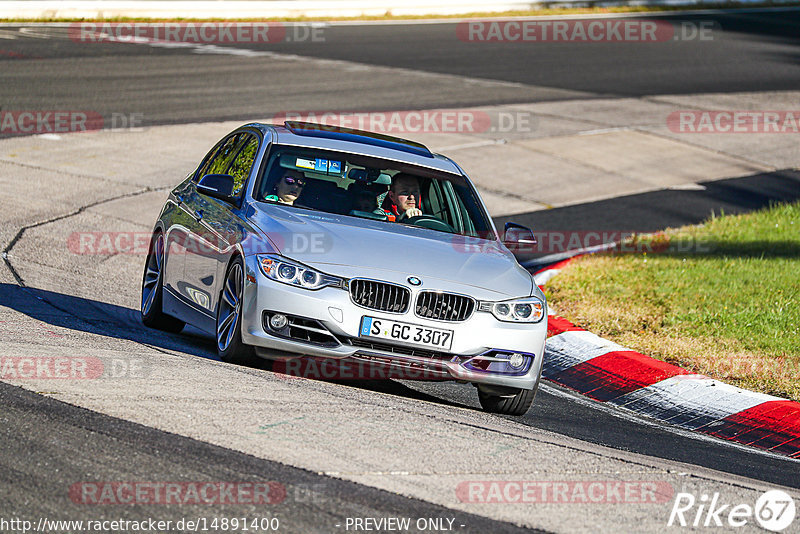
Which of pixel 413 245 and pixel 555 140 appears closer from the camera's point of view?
pixel 413 245

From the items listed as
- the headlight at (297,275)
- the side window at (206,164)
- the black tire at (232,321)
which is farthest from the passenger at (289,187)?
the side window at (206,164)

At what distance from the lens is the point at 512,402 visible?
7523mm

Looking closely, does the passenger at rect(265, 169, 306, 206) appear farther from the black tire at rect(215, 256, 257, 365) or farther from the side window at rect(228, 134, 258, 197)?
the black tire at rect(215, 256, 257, 365)

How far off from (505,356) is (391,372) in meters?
0.73

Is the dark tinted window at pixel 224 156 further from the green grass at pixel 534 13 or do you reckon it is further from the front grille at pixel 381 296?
the green grass at pixel 534 13

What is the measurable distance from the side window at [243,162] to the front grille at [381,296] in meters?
1.64

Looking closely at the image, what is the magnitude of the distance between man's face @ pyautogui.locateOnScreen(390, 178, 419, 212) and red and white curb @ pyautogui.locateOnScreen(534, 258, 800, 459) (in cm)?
181

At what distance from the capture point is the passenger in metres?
8.04

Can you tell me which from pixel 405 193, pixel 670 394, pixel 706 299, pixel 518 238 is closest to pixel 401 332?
pixel 518 238

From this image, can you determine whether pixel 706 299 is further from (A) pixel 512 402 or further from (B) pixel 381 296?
(B) pixel 381 296

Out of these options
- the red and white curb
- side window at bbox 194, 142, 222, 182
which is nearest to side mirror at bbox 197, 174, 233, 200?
side window at bbox 194, 142, 222, 182

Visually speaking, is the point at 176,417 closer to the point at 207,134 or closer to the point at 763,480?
the point at 763,480

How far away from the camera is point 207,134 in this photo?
59.5 ft

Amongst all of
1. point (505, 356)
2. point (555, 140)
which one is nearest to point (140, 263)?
point (505, 356)
